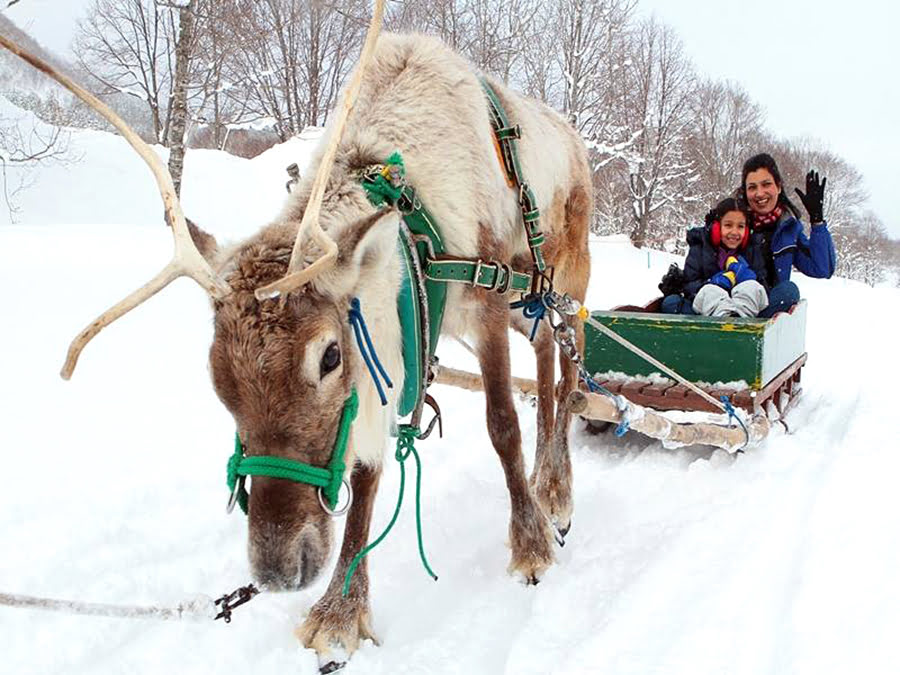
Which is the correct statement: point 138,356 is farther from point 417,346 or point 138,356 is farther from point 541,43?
point 541,43

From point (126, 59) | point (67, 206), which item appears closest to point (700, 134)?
point (126, 59)

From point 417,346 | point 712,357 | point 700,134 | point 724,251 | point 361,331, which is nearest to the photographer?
point 361,331

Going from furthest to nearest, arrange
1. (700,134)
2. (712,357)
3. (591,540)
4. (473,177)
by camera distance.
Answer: (700,134), (712,357), (591,540), (473,177)

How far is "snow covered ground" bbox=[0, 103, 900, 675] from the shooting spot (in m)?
2.44

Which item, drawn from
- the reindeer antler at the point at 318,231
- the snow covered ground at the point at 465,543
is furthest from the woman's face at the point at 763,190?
the reindeer antler at the point at 318,231

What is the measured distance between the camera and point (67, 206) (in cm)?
1906

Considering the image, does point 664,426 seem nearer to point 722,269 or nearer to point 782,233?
point 722,269

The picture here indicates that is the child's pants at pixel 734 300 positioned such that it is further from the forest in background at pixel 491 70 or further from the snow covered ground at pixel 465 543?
the forest in background at pixel 491 70

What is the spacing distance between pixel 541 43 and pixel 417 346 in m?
24.2

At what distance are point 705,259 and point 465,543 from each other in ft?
11.7

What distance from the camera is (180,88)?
42.1 ft

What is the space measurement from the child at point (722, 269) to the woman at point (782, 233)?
0.30ft

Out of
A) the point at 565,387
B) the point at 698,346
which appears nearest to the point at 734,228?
the point at 698,346

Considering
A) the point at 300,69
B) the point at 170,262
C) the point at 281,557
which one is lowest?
the point at 281,557
